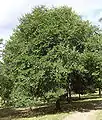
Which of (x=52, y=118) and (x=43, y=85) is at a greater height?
(x=43, y=85)

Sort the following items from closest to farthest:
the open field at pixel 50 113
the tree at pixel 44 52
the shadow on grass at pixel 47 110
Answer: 1. the open field at pixel 50 113
2. the tree at pixel 44 52
3. the shadow on grass at pixel 47 110

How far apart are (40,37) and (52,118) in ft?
30.9

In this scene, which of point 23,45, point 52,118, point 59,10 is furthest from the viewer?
point 59,10

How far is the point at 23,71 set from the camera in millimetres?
30672

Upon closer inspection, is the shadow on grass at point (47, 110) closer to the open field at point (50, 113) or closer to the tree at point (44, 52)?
the open field at point (50, 113)

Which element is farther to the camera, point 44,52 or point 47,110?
point 47,110

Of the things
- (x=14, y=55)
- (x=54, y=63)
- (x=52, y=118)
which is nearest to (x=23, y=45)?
(x=14, y=55)

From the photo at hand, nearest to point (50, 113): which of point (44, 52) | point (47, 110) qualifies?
point (47, 110)

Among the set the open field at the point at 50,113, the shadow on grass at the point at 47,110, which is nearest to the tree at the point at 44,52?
the open field at the point at 50,113

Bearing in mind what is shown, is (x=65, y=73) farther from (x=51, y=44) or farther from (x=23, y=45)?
(x=23, y=45)

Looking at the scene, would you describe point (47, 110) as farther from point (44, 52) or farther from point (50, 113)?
point (44, 52)

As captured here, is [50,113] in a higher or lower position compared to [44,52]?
lower

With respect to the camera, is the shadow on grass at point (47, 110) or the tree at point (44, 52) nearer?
the tree at point (44, 52)

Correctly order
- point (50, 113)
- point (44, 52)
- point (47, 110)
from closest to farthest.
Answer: point (44, 52) < point (50, 113) < point (47, 110)
